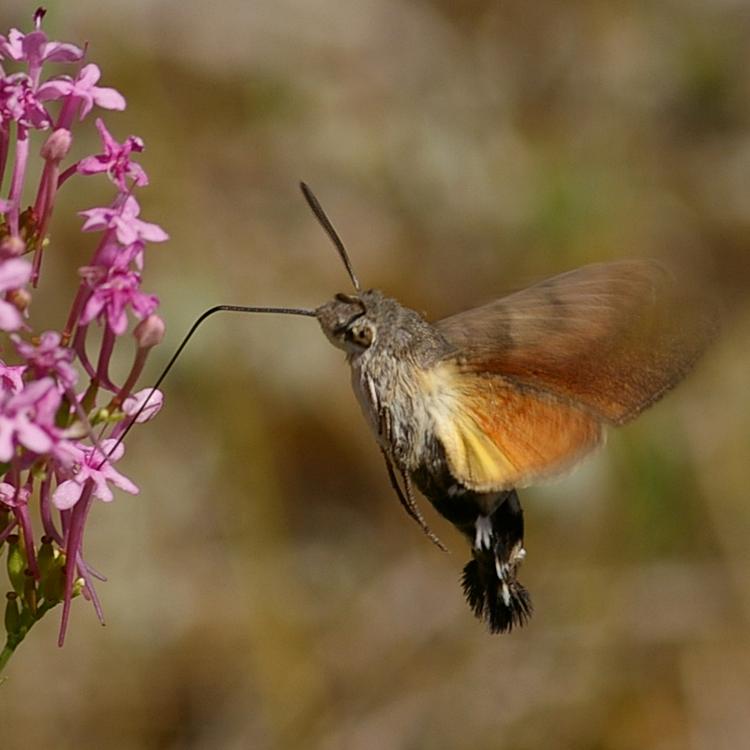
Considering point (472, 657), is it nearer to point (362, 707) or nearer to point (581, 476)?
point (362, 707)

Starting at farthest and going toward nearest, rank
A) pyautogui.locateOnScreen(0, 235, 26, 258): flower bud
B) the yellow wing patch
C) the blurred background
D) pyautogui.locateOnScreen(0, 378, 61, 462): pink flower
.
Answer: the blurred background → the yellow wing patch → pyautogui.locateOnScreen(0, 235, 26, 258): flower bud → pyautogui.locateOnScreen(0, 378, 61, 462): pink flower

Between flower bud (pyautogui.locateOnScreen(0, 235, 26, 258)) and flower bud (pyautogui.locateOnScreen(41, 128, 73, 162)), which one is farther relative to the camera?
flower bud (pyautogui.locateOnScreen(41, 128, 73, 162))

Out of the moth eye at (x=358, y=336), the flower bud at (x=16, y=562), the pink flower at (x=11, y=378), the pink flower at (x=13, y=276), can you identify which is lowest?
the flower bud at (x=16, y=562)

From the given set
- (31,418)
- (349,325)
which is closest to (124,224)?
(31,418)

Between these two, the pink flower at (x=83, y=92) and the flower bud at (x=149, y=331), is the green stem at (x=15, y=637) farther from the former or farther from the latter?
the pink flower at (x=83, y=92)

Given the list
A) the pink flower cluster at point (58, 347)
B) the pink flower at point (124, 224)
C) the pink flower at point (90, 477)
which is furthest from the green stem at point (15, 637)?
the pink flower at point (124, 224)

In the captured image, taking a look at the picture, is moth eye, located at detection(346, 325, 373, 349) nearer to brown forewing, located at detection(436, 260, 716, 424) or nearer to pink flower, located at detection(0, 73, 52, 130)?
brown forewing, located at detection(436, 260, 716, 424)

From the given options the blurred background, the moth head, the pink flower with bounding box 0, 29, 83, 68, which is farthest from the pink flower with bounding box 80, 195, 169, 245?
the blurred background
